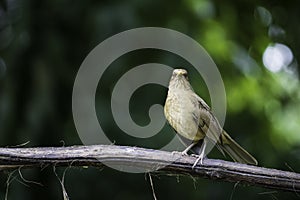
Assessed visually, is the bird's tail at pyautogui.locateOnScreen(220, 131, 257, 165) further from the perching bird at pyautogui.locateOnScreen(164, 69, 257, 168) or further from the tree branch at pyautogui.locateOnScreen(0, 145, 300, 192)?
the tree branch at pyautogui.locateOnScreen(0, 145, 300, 192)

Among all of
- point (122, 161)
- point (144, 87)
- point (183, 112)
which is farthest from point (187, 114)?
point (144, 87)

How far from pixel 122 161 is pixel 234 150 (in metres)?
1.01

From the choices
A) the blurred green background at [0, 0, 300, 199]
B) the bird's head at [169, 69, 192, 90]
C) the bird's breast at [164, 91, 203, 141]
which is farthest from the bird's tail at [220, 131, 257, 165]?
the blurred green background at [0, 0, 300, 199]

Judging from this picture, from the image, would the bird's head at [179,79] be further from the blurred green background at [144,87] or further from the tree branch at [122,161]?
A: the blurred green background at [144,87]

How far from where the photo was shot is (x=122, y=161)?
2.04m

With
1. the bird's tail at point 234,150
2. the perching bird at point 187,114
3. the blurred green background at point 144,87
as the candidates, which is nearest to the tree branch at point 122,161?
the perching bird at point 187,114

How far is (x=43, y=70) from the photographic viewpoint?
467cm

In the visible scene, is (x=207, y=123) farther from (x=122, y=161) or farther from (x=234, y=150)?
(x=122, y=161)

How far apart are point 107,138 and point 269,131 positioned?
1383 mm

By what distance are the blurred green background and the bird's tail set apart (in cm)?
180

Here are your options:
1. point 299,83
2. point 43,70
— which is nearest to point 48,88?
point 43,70

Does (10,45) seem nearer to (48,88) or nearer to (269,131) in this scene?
(48,88)

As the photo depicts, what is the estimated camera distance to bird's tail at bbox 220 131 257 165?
114 inches

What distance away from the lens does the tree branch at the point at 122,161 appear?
2025 millimetres
